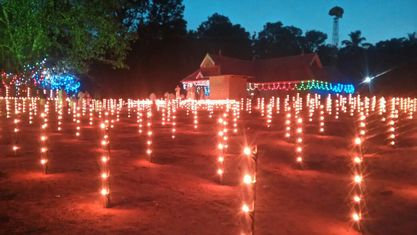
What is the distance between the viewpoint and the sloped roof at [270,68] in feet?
139

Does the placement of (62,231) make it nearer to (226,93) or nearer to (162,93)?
(226,93)

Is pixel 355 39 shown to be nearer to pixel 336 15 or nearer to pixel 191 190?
pixel 336 15

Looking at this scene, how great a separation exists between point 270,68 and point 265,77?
1.62 meters

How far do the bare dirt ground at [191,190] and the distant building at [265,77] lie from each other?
27.0 metres

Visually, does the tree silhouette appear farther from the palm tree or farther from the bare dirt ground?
the bare dirt ground

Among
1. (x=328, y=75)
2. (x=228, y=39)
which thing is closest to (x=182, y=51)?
(x=228, y=39)

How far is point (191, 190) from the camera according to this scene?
333 inches

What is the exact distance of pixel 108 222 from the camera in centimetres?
629

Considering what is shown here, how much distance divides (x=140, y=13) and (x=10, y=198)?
40.3 m

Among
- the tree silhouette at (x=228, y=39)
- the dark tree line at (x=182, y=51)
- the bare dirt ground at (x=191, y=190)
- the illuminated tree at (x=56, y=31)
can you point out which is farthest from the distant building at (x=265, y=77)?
the illuminated tree at (x=56, y=31)

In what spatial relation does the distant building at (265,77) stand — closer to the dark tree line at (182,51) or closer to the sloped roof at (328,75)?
the sloped roof at (328,75)

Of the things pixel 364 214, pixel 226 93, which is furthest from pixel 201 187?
pixel 226 93

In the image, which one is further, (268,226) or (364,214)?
(364,214)

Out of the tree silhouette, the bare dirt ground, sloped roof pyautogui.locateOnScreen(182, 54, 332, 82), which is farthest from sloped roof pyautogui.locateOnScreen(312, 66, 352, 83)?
the bare dirt ground
